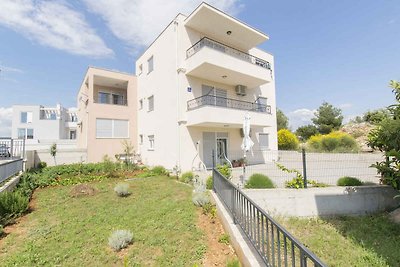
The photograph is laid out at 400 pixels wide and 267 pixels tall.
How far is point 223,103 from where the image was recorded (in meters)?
16.9

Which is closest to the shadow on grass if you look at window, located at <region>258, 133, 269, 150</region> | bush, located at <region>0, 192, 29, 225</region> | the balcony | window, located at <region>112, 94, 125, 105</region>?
the balcony

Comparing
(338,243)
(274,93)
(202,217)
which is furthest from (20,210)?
(274,93)

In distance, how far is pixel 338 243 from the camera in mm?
5844

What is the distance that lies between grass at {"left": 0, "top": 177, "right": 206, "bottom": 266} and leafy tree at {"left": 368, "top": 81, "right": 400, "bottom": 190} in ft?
22.2

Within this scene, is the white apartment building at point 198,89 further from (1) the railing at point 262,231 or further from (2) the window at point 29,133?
(2) the window at point 29,133

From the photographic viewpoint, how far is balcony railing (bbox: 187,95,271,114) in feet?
48.9

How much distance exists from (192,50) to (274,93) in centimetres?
1068

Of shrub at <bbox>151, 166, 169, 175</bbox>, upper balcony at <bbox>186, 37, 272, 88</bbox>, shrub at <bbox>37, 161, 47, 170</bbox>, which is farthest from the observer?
shrub at <bbox>37, 161, 47, 170</bbox>

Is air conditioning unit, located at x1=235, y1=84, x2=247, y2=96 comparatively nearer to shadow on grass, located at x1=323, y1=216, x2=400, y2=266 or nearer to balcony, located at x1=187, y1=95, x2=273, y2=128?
balcony, located at x1=187, y1=95, x2=273, y2=128

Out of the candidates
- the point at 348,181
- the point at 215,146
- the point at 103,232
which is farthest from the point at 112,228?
the point at 215,146

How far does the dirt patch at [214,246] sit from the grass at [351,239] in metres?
2.50

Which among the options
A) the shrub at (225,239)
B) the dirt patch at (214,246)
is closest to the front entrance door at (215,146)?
the dirt patch at (214,246)

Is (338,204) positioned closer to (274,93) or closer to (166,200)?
(166,200)

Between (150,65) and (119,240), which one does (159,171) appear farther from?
(150,65)
